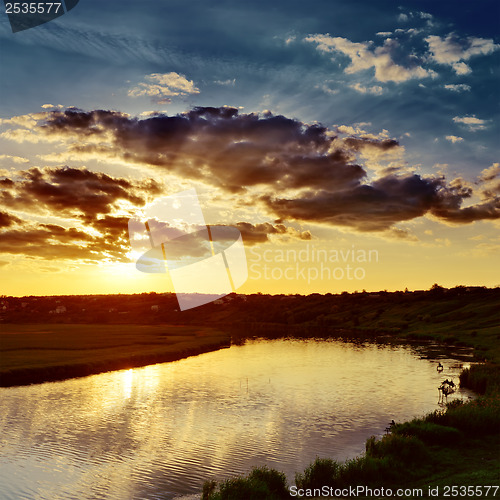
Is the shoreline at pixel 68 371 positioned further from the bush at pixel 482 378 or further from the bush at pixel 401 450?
the bush at pixel 482 378

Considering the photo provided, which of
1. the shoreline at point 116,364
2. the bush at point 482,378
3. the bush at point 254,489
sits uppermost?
the bush at point 254,489

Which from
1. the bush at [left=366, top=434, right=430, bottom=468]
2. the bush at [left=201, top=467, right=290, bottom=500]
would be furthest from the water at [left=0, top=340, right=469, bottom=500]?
the bush at [left=201, top=467, right=290, bottom=500]

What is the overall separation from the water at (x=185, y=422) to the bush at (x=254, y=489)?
12.4 ft

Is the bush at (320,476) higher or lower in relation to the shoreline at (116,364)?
higher

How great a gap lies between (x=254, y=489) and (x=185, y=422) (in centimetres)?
1927

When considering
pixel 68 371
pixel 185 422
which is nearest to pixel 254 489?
pixel 185 422

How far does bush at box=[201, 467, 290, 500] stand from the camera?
23172 millimetres

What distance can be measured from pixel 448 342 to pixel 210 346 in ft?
187

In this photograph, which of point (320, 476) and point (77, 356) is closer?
point (320, 476)

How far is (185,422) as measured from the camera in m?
41.4

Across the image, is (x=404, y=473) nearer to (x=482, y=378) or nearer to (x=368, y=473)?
(x=368, y=473)

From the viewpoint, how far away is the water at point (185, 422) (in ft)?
95.7

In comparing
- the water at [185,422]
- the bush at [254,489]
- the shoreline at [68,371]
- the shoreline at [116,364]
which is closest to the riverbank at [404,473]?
the bush at [254,489]

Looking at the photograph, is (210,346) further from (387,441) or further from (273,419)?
(387,441)
